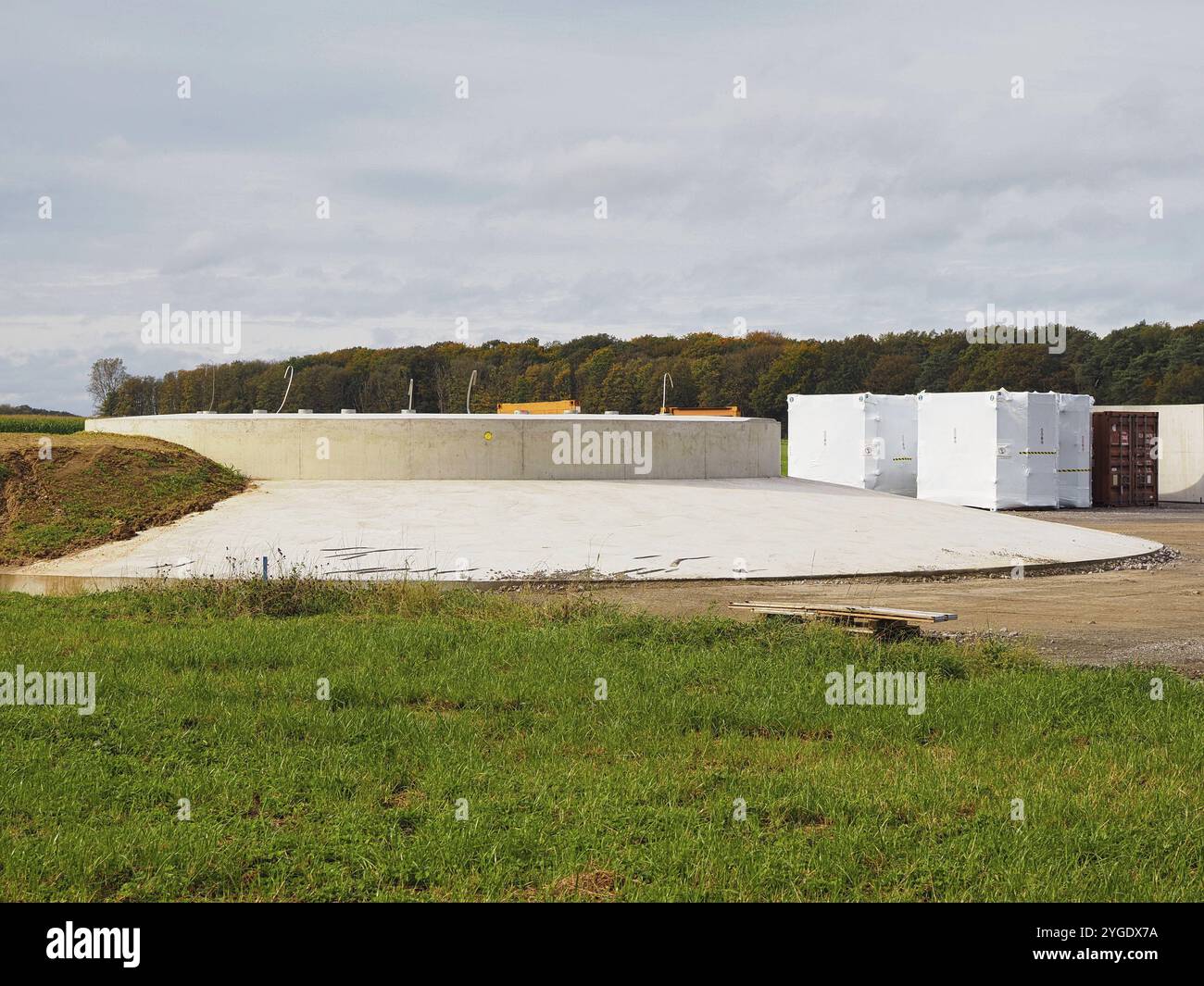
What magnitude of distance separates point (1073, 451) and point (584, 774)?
30.3 m

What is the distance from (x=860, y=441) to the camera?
116 ft

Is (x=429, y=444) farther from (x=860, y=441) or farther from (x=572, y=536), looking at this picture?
(x=860, y=441)

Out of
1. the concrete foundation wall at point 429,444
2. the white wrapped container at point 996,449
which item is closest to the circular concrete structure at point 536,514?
the concrete foundation wall at point 429,444

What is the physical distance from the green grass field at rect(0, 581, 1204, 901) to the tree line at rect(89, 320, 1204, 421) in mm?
22141

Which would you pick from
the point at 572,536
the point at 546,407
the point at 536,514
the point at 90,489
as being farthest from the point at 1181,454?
the point at 90,489

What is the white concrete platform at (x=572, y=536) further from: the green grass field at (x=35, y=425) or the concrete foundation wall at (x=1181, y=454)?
the green grass field at (x=35, y=425)

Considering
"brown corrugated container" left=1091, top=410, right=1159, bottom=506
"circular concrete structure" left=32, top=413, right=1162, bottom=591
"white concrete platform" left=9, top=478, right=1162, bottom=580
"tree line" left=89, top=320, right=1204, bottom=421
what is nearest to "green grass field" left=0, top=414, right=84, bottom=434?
"tree line" left=89, top=320, right=1204, bottom=421

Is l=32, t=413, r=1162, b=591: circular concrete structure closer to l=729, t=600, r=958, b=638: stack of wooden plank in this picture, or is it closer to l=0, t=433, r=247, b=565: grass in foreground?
l=0, t=433, r=247, b=565: grass in foreground

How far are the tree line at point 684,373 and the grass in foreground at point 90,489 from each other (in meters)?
6.91
